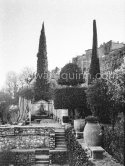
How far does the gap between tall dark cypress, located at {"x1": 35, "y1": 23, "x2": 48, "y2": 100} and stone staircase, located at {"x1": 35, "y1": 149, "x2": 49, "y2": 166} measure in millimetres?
23622

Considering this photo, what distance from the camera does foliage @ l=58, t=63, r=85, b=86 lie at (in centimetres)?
3078

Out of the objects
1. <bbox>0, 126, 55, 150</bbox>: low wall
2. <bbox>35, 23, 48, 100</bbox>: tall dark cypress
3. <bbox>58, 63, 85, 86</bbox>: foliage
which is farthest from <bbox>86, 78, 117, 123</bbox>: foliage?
<bbox>35, 23, 48, 100</bbox>: tall dark cypress

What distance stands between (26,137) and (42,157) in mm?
2049

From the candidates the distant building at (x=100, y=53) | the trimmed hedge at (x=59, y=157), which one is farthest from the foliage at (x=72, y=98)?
the distant building at (x=100, y=53)

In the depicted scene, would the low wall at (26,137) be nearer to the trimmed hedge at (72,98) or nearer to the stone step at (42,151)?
the stone step at (42,151)

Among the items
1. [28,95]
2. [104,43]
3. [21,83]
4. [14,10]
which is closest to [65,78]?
[28,95]

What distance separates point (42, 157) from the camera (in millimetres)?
14359

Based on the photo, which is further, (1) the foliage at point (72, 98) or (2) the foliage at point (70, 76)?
(2) the foliage at point (70, 76)

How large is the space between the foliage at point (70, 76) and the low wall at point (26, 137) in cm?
1528

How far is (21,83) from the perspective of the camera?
64.0m

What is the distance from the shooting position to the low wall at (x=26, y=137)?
618 inches

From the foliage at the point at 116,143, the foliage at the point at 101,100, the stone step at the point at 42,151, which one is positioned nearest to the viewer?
the foliage at the point at 116,143

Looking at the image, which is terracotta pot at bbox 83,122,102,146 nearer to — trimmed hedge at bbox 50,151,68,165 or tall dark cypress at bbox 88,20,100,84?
trimmed hedge at bbox 50,151,68,165

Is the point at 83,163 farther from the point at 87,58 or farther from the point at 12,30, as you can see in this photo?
the point at 87,58
